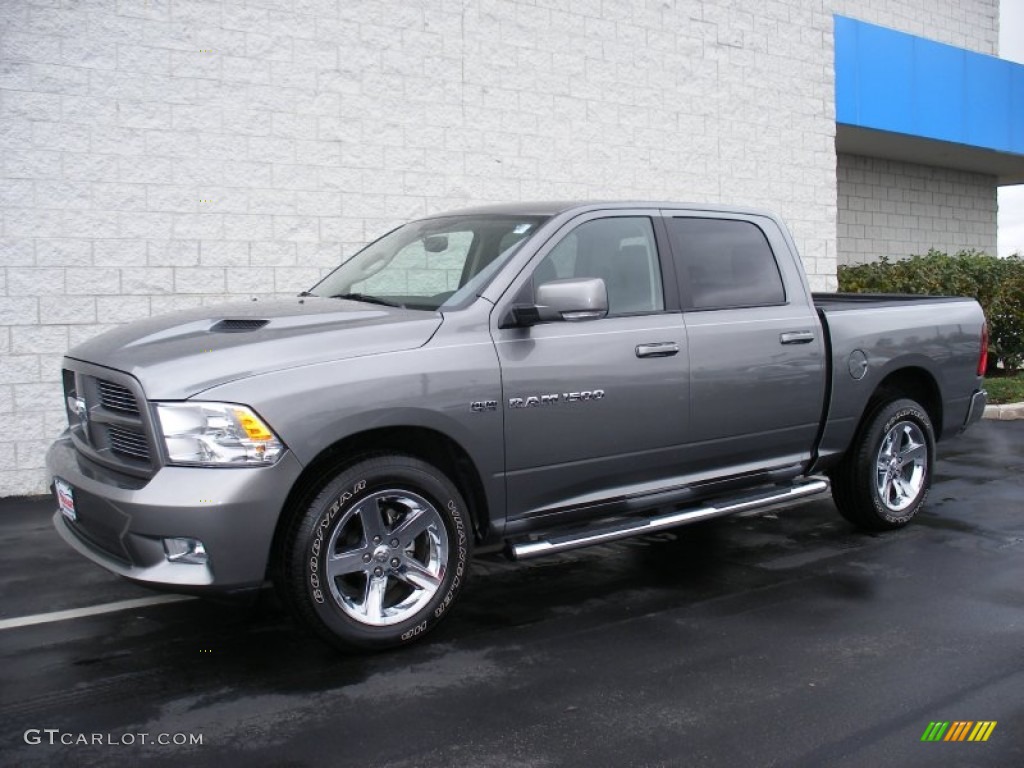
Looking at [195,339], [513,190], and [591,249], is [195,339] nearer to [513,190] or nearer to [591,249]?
[591,249]

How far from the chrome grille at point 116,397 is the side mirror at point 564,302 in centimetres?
173

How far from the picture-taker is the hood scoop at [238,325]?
4.56m

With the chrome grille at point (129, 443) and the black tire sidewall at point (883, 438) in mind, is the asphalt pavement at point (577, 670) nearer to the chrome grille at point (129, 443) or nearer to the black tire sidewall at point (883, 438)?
the black tire sidewall at point (883, 438)

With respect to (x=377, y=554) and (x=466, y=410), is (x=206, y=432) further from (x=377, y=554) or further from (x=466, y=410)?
(x=466, y=410)

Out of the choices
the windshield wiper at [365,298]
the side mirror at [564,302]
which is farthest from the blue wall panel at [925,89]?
the side mirror at [564,302]

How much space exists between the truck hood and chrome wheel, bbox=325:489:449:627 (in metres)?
0.67

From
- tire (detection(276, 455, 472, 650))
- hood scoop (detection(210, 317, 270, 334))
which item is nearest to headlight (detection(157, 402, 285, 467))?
tire (detection(276, 455, 472, 650))

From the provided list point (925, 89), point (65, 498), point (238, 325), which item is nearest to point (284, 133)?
point (238, 325)

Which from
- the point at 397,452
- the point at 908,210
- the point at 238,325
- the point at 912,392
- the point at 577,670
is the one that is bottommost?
the point at 577,670

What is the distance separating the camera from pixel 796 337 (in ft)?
20.0

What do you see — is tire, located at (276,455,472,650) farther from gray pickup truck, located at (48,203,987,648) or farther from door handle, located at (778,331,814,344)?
door handle, located at (778,331,814,344)

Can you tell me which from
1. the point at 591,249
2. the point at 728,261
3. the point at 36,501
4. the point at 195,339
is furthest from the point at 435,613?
the point at 36,501

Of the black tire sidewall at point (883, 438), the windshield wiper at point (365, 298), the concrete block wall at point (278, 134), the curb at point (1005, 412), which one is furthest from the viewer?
the curb at point (1005, 412)

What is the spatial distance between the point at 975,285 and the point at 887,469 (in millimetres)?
9586
